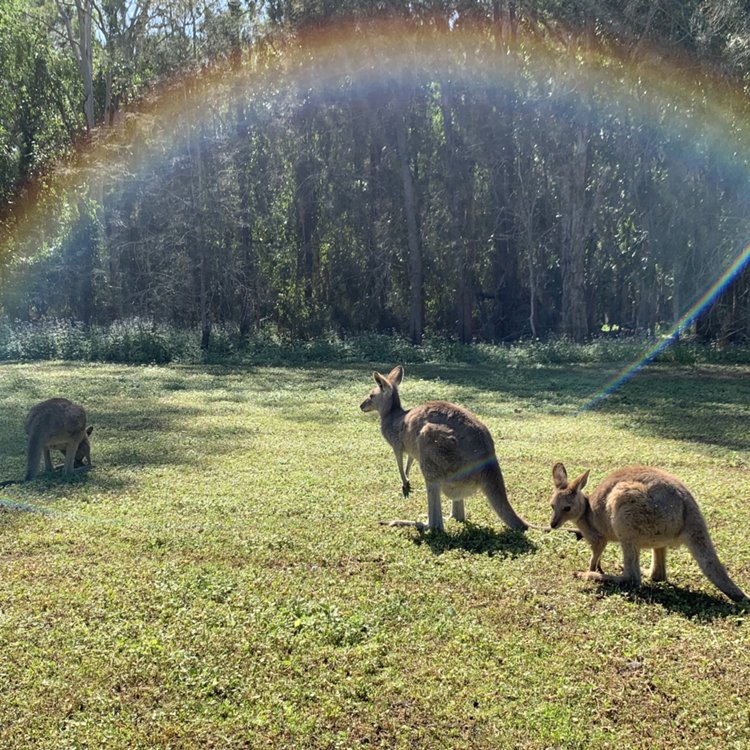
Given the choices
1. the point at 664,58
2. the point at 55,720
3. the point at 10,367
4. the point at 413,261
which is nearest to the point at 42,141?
the point at 10,367

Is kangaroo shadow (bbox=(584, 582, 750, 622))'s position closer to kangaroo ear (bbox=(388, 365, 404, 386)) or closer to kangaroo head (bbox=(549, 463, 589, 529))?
kangaroo head (bbox=(549, 463, 589, 529))

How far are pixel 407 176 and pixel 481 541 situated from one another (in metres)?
19.0

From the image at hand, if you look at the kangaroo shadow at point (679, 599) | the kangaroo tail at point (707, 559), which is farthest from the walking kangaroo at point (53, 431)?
the kangaroo tail at point (707, 559)

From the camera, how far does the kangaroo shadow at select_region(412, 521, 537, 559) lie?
5.39 metres

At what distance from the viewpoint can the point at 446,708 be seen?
3.44m

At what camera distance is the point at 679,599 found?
455cm

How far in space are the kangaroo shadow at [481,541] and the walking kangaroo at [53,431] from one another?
149 inches

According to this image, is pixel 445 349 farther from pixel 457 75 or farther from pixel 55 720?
pixel 55 720

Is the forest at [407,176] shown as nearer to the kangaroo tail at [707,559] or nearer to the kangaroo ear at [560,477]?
the kangaroo ear at [560,477]

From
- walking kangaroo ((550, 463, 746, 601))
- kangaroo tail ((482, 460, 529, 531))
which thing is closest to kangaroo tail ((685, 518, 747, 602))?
walking kangaroo ((550, 463, 746, 601))

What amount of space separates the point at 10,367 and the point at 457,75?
14.6 meters

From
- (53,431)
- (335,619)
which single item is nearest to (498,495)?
(335,619)

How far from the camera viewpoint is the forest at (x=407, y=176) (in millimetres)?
20266

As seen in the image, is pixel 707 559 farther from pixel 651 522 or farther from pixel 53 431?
pixel 53 431
